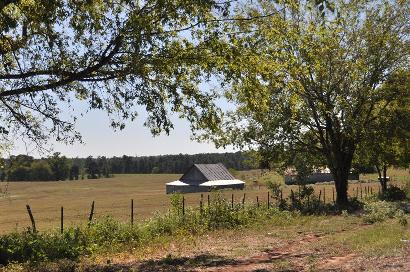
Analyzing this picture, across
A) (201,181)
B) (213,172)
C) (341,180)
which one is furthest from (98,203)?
(213,172)

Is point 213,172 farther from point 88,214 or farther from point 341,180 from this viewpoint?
point 341,180

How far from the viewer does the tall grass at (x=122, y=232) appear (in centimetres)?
1424

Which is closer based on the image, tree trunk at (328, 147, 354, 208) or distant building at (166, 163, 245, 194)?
tree trunk at (328, 147, 354, 208)

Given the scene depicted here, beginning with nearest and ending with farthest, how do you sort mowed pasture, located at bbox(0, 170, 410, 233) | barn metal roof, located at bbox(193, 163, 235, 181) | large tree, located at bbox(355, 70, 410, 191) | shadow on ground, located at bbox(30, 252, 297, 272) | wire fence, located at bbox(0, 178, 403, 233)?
shadow on ground, located at bbox(30, 252, 297, 272) < wire fence, located at bbox(0, 178, 403, 233) < large tree, located at bbox(355, 70, 410, 191) < mowed pasture, located at bbox(0, 170, 410, 233) < barn metal roof, located at bbox(193, 163, 235, 181)

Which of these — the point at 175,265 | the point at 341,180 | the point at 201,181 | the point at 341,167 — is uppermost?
the point at 341,167

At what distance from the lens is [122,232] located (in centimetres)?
1744

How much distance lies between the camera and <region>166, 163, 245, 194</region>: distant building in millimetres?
102250

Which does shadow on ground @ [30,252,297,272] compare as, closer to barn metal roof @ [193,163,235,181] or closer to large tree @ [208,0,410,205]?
large tree @ [208,0,410,205]

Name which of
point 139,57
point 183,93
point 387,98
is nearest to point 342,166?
point 387,98

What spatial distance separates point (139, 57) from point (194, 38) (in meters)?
1.80

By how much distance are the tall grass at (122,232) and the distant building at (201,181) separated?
3018 inches

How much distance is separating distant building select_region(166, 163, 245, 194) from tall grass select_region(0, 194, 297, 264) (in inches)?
3018

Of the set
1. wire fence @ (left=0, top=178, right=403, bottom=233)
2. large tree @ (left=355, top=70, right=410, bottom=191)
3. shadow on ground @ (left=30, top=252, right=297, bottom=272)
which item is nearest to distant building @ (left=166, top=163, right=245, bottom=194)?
wire fence @ (left=0, top=178, right=403, bottom=233)

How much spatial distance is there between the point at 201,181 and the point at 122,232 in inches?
3450
